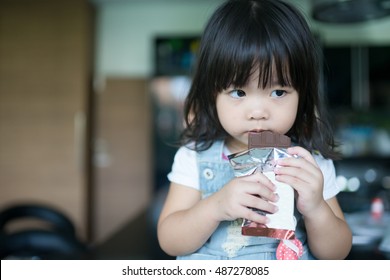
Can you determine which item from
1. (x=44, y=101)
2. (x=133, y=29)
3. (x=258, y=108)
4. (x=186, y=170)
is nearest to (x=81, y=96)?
(x=44, y=101)

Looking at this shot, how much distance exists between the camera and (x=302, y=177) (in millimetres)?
351

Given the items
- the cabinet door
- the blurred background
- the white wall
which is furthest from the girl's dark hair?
the white wall

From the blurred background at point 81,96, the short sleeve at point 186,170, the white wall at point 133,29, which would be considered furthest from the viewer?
the white wall at point 133,29

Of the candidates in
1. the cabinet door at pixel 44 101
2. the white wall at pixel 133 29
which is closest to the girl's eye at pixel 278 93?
the cabinet door at pixel 44 101

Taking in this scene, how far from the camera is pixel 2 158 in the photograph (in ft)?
8.50

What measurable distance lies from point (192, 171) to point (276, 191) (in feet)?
0.45

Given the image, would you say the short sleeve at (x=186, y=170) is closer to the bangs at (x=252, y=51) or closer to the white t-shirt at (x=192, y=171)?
the white t-shirt at (x=192, y=171)

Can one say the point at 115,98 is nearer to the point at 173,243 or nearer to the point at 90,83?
the point at 90,83

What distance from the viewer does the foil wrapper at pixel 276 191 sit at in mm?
339

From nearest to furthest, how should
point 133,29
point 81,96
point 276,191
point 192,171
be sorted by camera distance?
point 276,191, point 192,171, point 81,96, point 133,29

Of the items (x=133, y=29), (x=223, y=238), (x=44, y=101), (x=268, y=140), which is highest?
(x=133, y=29)

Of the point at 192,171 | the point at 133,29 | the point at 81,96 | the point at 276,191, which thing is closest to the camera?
the point at 276,191

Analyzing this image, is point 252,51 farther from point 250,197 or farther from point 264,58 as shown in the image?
point 250,197

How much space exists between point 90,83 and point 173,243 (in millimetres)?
2412
